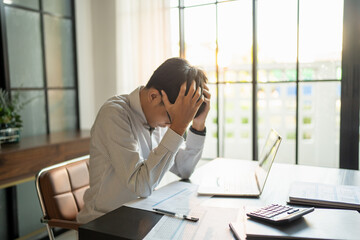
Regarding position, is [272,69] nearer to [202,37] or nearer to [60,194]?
[202,37]

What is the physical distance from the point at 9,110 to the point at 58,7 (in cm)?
120

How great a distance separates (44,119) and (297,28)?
93.2 inches

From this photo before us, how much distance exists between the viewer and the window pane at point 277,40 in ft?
9.11

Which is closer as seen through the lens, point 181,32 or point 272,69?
point 272,69

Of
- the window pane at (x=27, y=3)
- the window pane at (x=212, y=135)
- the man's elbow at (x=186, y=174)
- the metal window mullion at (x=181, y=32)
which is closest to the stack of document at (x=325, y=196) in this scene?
the man's elbow at (x=186, y=174)

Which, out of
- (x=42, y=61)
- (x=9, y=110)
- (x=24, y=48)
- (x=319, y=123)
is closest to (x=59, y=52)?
(x=42, y=61)

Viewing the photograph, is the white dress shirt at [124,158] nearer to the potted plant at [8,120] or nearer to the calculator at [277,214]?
the calculator at [277,214]

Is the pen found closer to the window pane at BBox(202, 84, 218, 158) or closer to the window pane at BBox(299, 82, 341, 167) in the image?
the window pane at BBox(299, 82, 341, 167)

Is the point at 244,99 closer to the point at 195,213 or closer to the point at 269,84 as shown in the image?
the point at 269,84

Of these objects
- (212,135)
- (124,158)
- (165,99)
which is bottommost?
(212,135)

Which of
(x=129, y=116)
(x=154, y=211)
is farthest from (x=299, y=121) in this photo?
(x=154, y=211)

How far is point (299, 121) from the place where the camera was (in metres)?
2.86

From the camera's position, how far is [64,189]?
156 centimetres

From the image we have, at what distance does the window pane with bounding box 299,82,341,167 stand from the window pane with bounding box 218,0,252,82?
1.80 ft
